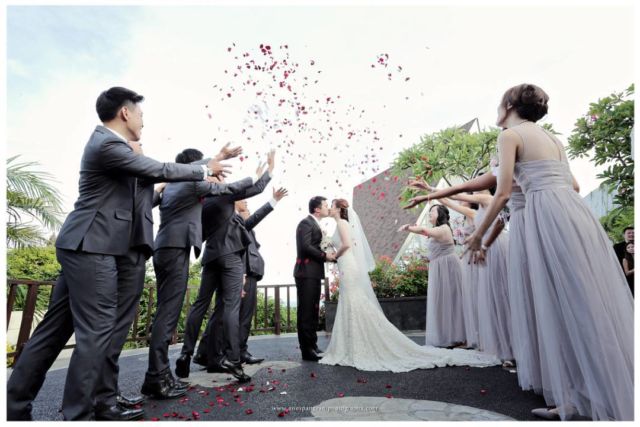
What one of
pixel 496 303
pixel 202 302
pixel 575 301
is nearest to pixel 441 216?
pixel 496 303

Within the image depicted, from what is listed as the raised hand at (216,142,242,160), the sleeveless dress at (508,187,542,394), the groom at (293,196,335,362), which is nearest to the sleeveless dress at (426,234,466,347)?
the groom at (293,196,335,362)

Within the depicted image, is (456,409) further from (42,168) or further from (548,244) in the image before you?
(42,168)

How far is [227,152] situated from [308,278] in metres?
2.12

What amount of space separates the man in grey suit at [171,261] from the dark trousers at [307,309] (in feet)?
5.82

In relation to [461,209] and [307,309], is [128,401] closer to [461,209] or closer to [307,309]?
[307,309]

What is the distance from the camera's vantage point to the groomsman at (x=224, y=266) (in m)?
3.43

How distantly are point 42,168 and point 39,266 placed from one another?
107 inches

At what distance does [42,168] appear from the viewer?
9125 millimetres

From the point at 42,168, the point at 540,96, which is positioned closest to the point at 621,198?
the point at 540,96

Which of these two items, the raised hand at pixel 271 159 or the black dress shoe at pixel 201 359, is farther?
the black dress shoe at pixel 201 359

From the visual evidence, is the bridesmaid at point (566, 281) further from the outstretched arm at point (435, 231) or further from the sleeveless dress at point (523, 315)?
the outstretched arm at point (435, 231)

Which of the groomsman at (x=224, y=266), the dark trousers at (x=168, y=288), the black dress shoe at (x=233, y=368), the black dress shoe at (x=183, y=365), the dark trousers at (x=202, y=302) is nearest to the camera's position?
the dark trousers at (x=168, y=288)

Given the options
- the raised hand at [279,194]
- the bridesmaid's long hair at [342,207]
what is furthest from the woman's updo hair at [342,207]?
the raised hand at [279,194]

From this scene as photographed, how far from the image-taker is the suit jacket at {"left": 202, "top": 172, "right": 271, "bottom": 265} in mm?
3656
